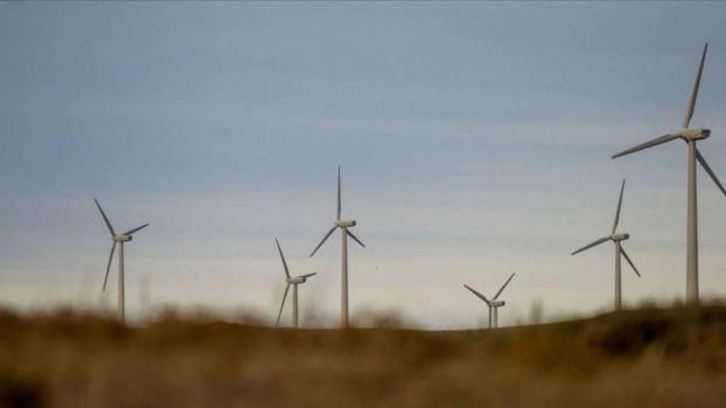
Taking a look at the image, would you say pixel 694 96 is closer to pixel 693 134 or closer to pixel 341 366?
pixel 693 134

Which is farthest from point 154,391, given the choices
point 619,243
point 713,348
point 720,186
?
point 619,243

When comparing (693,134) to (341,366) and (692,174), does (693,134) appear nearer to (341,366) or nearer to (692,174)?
(692,174)

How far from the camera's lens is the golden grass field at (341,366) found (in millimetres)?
21500

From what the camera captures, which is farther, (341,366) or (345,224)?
(345,224)

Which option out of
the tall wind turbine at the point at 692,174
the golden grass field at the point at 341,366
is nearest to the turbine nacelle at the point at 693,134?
the tall wind turbine at the point at 692,174

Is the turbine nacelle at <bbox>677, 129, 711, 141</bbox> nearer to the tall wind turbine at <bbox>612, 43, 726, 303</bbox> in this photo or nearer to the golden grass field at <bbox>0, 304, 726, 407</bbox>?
the tall wind turbine at <bbox>612, 43, 726, 303</bbox>

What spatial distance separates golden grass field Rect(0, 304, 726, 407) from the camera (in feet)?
70.5

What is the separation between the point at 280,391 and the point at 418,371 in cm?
395

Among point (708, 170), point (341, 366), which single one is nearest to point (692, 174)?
point (708, 170)

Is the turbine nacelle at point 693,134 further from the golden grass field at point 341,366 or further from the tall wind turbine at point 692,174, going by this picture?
the golden grass field at point 341,366

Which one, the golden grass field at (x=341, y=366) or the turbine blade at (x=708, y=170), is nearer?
the golden grass field at (x=341, y=366)

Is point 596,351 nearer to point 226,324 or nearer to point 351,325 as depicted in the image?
point 351,325

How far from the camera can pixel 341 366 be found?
24.0 metres

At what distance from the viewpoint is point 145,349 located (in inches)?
1006
